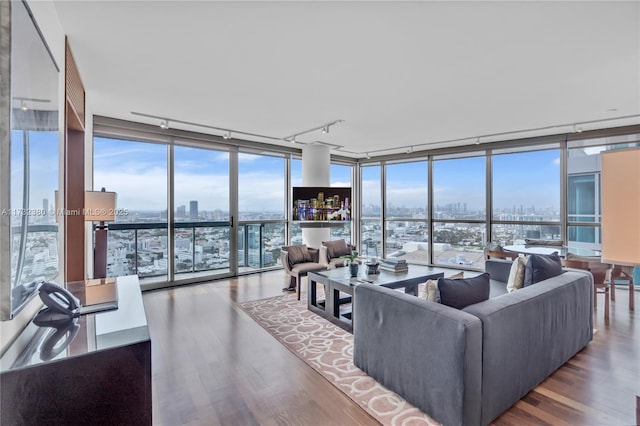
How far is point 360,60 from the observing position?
2816mm

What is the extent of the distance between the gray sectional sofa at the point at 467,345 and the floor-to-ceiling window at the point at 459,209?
3.97m

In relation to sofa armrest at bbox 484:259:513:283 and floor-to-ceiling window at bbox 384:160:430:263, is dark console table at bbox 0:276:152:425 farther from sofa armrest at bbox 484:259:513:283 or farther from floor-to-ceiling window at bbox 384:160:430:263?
floor-to-ceiling window at bbox 384:160:430:263

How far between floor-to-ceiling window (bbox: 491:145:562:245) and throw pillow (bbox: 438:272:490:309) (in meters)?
4.10

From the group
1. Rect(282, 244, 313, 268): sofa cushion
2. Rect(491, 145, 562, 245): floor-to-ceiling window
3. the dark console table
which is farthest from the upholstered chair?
the dark console table

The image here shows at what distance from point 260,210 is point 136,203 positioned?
225cm

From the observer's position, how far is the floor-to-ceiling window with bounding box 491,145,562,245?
5625 millimetres

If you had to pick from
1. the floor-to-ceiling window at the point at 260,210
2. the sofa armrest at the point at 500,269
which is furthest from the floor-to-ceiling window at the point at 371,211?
the sofa armrest at the point at 500,269

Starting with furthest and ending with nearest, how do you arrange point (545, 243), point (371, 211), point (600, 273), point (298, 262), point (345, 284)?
point (371, 211), point (545, 243), point (298, 262), point (600, 273), point (345, 284)

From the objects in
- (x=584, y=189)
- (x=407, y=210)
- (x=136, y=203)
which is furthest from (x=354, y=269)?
(x=584, y=189)

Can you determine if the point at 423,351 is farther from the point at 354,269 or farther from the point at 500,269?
the point at 500,269

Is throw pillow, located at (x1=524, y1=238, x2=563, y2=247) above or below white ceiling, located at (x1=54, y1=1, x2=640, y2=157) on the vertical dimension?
below

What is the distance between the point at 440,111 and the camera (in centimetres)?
426

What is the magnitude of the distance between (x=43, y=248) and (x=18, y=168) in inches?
20.9

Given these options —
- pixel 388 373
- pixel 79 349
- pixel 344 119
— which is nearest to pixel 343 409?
pixel 388 373
